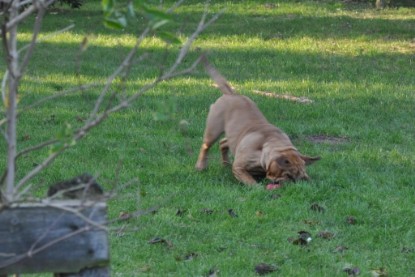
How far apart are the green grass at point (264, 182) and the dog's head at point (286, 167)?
0.15 metres

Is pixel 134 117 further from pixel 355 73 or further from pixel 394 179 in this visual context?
pixel 355 73

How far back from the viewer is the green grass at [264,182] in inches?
253

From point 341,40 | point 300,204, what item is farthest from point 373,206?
point 341,40

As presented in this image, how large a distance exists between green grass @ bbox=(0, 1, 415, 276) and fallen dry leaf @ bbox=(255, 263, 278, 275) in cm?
5

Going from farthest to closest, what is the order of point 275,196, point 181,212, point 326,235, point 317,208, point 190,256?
1. point 275,196
2. point 317,208
3. point 181,212
4. point 326,235
5. point 190,256

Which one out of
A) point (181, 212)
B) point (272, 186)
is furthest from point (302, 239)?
point (272, 186)

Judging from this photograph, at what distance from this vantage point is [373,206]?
761cm

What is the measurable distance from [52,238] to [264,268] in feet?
10.4

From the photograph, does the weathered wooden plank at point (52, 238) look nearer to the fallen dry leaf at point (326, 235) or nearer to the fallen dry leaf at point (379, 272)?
the fallen dry leaf at point (379, 272)

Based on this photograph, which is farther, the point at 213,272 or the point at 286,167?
the point at 286,167

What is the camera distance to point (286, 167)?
811 centimetres

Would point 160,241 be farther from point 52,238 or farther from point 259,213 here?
point 52,238

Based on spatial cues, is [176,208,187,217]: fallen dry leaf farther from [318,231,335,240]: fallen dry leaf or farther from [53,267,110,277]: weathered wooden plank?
[53,267,110,277]: weathered wooden plank

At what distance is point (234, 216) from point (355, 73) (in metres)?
7.81
